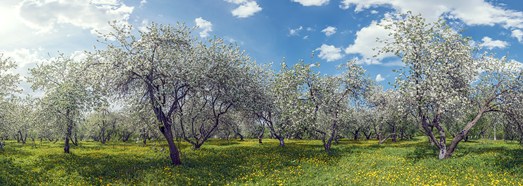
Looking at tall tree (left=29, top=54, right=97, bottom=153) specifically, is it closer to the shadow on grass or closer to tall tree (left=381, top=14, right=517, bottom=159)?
the shadow on grass

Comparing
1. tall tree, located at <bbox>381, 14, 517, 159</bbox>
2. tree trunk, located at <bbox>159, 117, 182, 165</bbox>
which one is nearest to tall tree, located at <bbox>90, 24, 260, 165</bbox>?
tree trunk, located at <bbox>159, 117, 182, 165</bbox>

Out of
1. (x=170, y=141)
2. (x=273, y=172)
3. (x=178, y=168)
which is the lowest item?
(x=273, y=172)

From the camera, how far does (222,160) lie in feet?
105

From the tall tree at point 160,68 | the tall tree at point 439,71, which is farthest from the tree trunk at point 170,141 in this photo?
the tall tree at point 439,71

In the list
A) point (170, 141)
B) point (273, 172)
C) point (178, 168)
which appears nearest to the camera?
point (273, 172)

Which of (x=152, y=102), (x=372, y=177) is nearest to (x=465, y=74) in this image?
(x=372, y=177)

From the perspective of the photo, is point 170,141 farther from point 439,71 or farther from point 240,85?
point 439,71

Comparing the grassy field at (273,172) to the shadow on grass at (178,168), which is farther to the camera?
the shadow on grass at (178,168)

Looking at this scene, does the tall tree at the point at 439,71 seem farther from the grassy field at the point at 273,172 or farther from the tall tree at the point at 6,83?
the tall tree at the point at 6,83

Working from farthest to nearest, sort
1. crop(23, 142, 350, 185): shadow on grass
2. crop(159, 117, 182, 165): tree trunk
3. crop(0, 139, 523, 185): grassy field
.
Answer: crop(159, 117, 182, 165): tree trunk → crop(23, 142, 350, 185): shadow on grass → crop(0, 139, 523, 185): grassy field

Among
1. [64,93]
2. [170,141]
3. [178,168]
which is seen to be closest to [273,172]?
[178,168]

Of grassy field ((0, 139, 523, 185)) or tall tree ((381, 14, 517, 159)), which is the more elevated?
tall tree ((381, 14, 517, 159))

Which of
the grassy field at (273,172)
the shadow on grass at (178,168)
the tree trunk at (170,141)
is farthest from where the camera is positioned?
the tree trunk at (170,141)

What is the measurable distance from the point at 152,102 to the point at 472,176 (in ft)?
73.6
